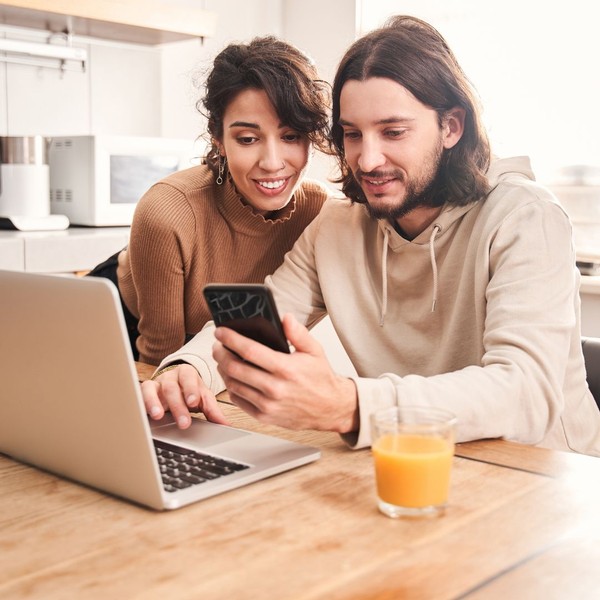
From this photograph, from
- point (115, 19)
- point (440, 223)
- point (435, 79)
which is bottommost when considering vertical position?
point (440, 223)

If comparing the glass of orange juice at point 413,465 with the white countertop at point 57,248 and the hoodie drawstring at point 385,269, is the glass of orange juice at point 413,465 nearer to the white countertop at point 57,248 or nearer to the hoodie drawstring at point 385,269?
the hoodie drawstring at point 385,269

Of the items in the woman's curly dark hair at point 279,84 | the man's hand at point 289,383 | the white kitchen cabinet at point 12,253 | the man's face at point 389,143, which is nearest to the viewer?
the man's hand at point 289,383

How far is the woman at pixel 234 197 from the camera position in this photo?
1.78 metres

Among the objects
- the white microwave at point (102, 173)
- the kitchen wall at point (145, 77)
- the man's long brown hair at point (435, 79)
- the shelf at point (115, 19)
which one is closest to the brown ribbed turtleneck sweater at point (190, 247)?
the man's long brown hair at point (435, 79)

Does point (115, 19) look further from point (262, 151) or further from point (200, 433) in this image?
point (200, 433)

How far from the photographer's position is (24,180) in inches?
126

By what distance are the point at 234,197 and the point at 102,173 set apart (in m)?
1.49

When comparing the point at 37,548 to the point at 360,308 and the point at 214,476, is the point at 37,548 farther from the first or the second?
the point at 360,308

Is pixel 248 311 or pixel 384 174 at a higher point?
pixel 384 174

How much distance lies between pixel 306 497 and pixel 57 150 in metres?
2.82

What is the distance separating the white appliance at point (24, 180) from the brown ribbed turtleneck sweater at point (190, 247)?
4.53ft

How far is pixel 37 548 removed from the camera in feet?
2.47

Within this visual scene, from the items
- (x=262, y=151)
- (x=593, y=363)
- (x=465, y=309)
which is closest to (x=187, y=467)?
(x=465, y=309)

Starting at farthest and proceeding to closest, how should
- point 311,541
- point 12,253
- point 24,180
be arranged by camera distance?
point 24,180, point 12,253, point 311,541
